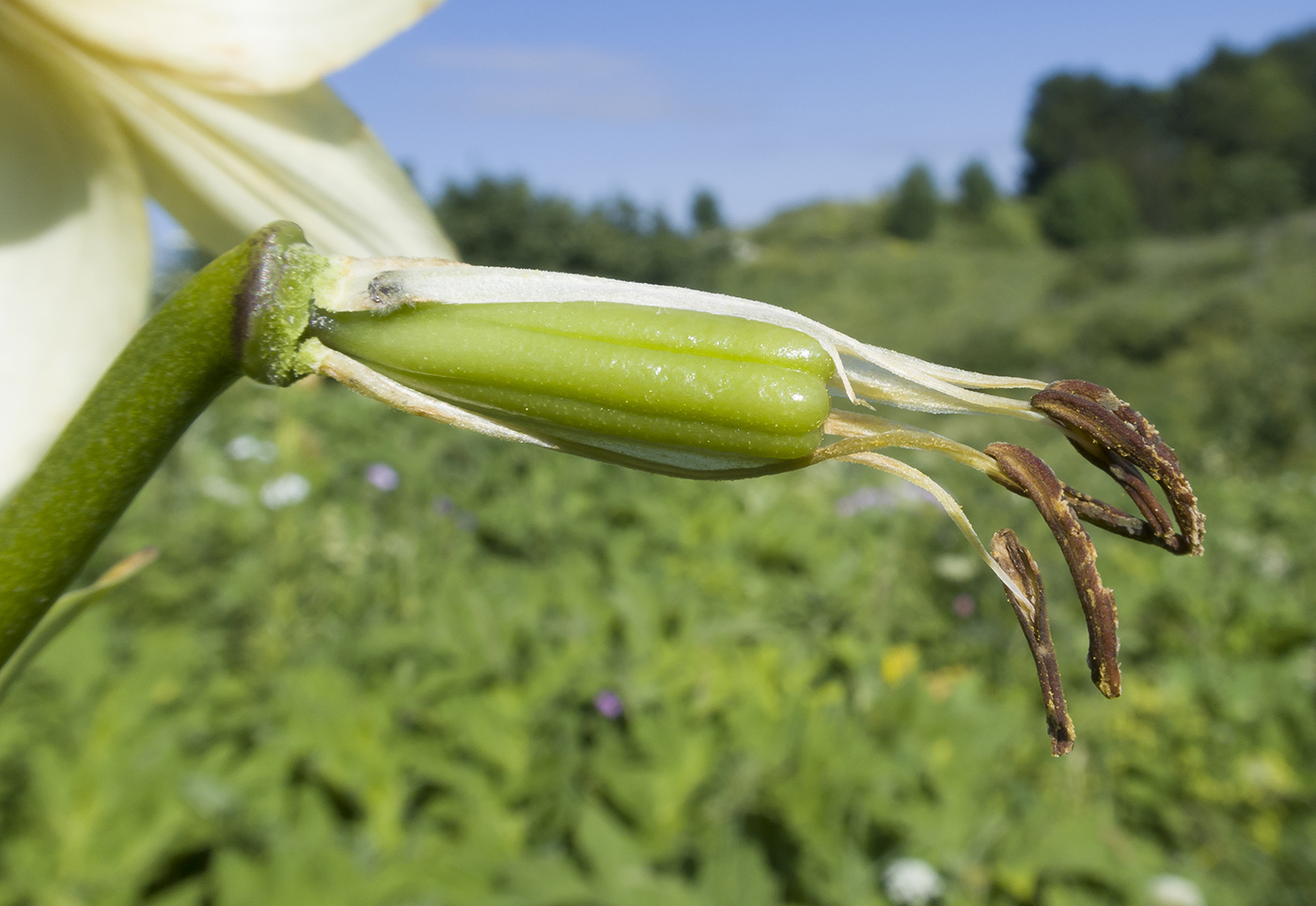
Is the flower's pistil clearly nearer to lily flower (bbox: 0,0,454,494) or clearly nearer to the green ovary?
the green ovary

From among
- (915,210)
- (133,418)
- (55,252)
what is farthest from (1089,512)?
(915,210)

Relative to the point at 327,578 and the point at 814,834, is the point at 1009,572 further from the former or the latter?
the point at 327,578

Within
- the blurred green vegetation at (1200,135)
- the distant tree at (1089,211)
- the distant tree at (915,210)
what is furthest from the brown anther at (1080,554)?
the distant tree at (915,210)

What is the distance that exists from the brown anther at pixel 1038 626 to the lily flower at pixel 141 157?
334 millimetres

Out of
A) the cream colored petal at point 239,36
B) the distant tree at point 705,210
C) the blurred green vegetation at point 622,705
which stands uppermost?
the distant tree at point 705,210

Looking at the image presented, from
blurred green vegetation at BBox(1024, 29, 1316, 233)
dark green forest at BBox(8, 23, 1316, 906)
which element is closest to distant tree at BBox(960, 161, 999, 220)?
blurred green vegetation at BBox(1024, 29, 1316, 233)

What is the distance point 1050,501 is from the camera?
35cm

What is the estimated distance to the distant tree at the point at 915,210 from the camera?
→ 38.2 meters

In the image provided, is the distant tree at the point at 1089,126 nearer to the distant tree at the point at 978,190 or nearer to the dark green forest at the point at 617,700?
the distant tree at the point at 978,190

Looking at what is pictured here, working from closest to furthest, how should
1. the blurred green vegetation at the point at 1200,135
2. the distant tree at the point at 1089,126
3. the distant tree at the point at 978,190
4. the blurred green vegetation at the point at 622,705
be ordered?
the blurred green vegetation at the point at 622,705 < the blurred green vegetation at the point at 1200,135 < the distant tree at the point at 978,190 < the distant tree at the point at 1089,126

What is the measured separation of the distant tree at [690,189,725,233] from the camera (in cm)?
4147

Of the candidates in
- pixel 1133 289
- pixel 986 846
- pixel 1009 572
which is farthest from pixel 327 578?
pixel 1133 289

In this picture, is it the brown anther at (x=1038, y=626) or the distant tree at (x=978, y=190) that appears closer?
the brown anther at (x=1038, y=626)

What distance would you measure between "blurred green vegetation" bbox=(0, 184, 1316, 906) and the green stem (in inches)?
27.2
